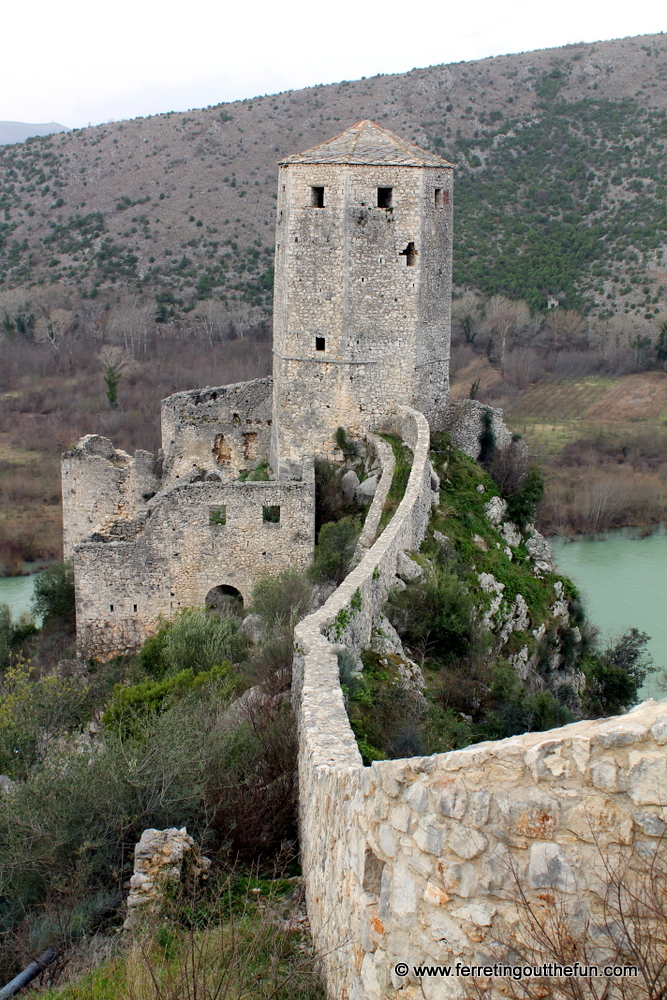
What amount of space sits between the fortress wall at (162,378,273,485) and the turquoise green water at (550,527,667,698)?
8909mm

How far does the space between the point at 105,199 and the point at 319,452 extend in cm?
4049

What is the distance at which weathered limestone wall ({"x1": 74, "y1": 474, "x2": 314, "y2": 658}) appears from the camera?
13312 millimetres

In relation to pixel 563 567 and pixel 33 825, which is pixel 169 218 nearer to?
pixel 563 567

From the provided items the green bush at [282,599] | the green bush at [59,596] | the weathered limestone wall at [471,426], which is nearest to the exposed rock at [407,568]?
the green bush at [282,599]

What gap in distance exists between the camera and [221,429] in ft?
58.2

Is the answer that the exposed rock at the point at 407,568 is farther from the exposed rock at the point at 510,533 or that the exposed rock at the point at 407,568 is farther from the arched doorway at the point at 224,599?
the exposed rock at the point at 510,533

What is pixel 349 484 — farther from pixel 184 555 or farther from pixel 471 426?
pixel 471 426

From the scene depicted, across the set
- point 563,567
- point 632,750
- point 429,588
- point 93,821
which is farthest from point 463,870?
point 563,567

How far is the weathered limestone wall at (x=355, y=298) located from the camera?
1438cm

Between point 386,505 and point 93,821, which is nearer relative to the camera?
point 93,821

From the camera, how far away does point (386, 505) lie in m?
13.4

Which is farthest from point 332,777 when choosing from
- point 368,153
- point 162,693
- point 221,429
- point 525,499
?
point 221,429

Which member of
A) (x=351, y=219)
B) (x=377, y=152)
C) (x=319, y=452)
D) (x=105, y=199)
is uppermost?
(x=105, y=199)

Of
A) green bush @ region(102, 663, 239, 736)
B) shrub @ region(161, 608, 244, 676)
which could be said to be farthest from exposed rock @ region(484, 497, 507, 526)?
green bush @ region(102, 663, 239, 736)
